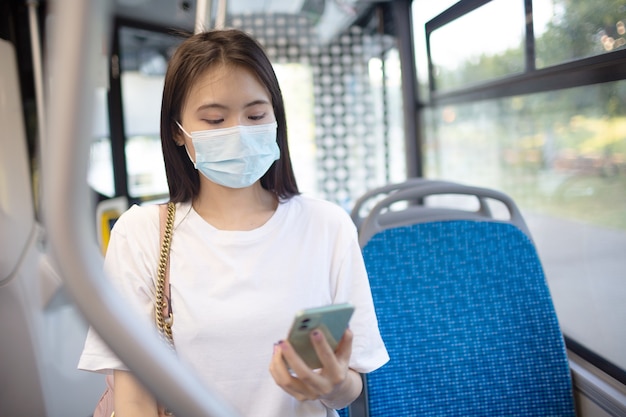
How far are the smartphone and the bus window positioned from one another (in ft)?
4.11

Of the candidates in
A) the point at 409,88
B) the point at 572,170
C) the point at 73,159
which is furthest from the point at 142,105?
the point at 73,159

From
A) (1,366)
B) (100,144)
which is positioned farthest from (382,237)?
(100,144)

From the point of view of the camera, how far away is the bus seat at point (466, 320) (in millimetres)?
1527

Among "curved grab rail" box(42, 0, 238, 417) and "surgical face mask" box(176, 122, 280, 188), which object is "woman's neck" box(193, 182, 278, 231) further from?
"curved grab rail" box(42, 0, 238, 417)

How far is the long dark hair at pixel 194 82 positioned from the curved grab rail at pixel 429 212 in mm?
376

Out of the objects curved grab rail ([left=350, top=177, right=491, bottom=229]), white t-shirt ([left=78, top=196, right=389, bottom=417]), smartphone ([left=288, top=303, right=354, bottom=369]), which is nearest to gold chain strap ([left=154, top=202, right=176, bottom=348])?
white t-shirt ([left=78, top=196, right=389, bottom=417])

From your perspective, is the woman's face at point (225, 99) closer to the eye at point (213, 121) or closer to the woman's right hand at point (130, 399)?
the eye at point (213, 121)

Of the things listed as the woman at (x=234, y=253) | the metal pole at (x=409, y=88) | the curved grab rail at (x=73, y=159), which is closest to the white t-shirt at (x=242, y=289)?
the woman at (x=234, y=253)

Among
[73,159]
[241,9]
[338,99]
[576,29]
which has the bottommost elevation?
[73,159]

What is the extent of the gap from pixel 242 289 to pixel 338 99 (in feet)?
14.4

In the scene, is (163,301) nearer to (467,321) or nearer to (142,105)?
(467,321)

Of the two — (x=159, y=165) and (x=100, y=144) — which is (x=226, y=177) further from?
(x=159, y=165)

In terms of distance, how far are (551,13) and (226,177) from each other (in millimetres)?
1388

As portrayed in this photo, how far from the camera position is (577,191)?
6.26 ft
